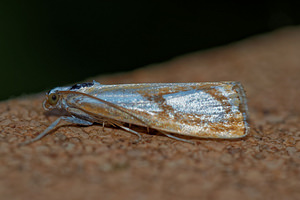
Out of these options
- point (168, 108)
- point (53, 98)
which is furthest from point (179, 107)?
point (53, 98)

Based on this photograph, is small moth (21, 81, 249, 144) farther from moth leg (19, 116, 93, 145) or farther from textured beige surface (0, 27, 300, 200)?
textured beige surface (0, 27, 300, 200)

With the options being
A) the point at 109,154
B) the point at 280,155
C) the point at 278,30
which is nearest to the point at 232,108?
the point at 280,155

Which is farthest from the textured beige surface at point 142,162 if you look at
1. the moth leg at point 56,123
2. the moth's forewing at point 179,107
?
the moth's forewing at point 179,107

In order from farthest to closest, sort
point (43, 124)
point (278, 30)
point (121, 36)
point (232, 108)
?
point (278, 30) → point (121, 36) → point (43, 124) → point (232, 108)

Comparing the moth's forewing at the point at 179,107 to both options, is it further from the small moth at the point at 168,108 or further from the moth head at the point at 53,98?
the moth head at the point at 53,98

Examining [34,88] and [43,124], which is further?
[34,88]

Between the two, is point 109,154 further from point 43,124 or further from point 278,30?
point 278,30

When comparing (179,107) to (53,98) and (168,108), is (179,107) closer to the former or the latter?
(168,108)
